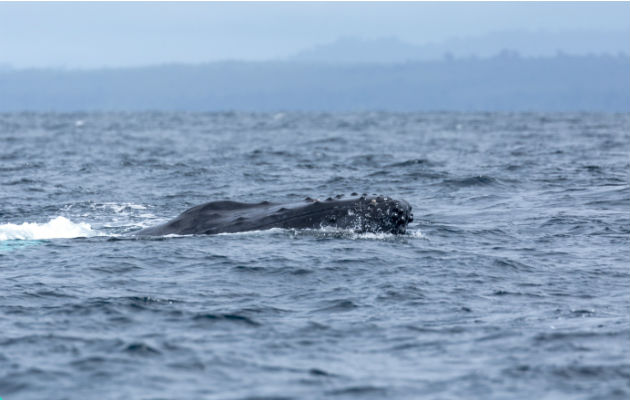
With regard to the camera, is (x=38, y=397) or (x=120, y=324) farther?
(x=120, y=324)

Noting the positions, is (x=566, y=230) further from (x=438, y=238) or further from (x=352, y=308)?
(x=352, y=308)

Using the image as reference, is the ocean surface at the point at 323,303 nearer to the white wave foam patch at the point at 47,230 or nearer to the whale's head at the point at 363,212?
the white wave foam patch at the point at 47,230

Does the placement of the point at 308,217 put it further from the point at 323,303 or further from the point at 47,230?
the point at 47,230

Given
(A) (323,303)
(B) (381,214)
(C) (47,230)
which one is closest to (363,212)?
(B) (381,214)

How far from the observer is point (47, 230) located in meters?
18.6

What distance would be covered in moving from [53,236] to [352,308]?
7953mm

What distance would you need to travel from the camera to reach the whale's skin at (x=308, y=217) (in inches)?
652

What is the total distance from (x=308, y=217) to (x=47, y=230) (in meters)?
5.21

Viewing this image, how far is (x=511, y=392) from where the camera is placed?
9000 mm

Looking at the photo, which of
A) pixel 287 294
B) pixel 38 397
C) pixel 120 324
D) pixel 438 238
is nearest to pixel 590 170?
pixel 438 238

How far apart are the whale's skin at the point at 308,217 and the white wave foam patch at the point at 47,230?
1835mm

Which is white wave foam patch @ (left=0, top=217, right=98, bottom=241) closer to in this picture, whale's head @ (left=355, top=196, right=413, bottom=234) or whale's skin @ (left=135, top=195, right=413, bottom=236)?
whale's skin @ (left=135, top=195, right=413, bottom=236)

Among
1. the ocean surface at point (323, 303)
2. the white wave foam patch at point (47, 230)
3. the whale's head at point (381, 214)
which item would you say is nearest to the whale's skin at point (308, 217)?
the whale's head at point (381, 214)

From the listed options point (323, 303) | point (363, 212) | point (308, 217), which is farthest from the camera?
point (308, 217)
